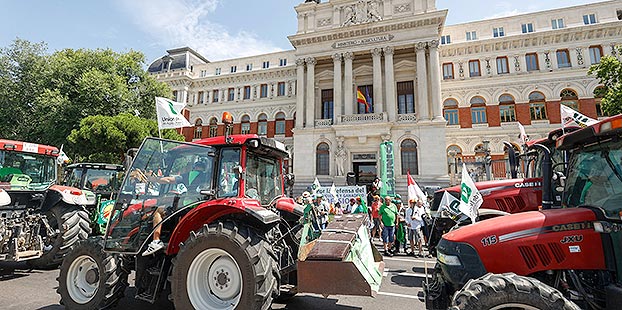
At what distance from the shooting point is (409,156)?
23.7m

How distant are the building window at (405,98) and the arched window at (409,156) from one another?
3.91 metres

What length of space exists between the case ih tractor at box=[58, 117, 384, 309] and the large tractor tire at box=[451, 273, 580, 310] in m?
1.04

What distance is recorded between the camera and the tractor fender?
367 cm

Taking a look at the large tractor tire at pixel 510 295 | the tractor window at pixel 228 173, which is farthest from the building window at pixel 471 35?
the large tractor tire at pixel 510 295

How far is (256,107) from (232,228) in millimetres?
30632

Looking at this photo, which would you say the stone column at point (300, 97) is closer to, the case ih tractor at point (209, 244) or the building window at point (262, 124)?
the building window at point (262, 124)

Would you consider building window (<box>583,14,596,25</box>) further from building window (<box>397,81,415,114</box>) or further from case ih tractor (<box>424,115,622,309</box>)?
case ih tractor (<box>424,115,622,309</box>)

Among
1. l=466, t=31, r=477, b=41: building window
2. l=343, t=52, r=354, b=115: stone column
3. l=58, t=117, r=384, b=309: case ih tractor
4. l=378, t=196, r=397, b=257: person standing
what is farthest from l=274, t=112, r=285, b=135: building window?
l=58, t=117, r=384, b=309: case ih tractor

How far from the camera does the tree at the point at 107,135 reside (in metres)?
18.7

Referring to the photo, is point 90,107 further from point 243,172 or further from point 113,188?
point 243,172

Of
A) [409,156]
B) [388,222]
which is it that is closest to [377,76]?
[409,156]

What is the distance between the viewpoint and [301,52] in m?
27.6

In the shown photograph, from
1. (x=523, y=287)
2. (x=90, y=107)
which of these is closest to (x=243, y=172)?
(x=523, y=287)

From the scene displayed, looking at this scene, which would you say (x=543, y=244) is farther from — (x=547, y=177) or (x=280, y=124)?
(x=280, y=124)
